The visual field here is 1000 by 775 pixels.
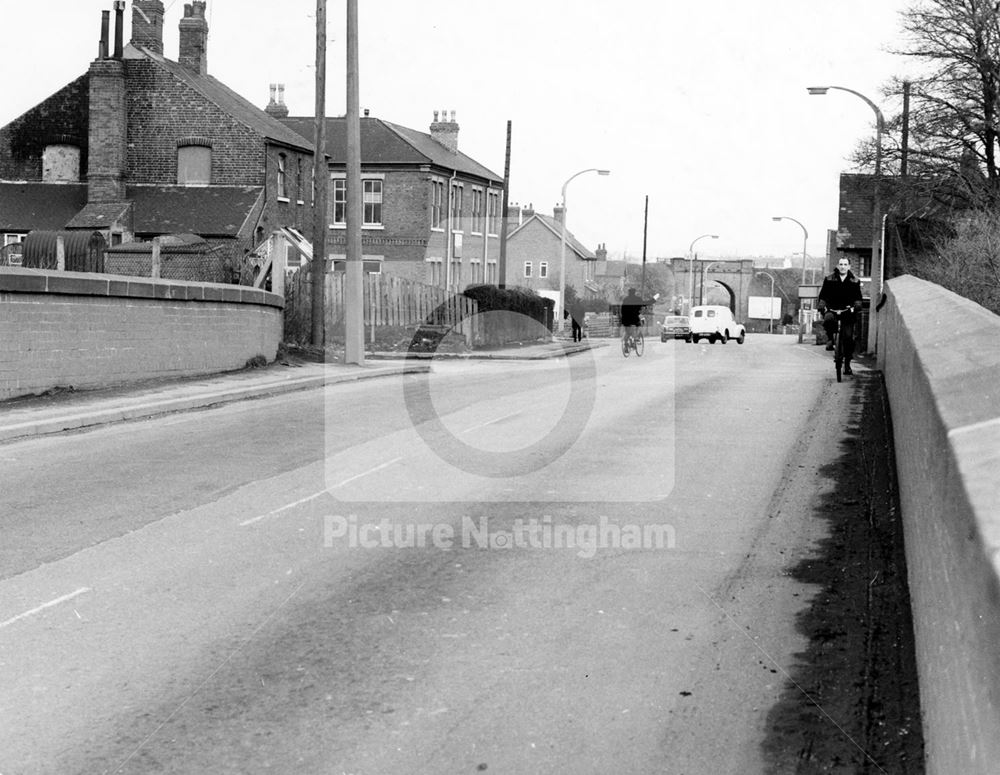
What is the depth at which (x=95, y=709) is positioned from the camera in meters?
5.19

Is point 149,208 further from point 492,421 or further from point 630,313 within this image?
point 492,421

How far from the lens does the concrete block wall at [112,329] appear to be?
52.6ft

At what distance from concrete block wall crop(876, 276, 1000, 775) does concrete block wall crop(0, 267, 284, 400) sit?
1175 centimetres

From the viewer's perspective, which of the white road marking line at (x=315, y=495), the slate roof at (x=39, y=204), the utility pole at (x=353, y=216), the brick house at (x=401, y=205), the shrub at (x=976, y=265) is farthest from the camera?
the brick house at (x=401, y=205)

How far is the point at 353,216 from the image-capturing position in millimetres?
25531

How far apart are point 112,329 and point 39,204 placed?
1167 inches

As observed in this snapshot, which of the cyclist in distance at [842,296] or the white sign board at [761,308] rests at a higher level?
the cyclist in distance at [842,296]

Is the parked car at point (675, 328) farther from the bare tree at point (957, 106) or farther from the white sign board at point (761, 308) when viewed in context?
the white sign board at point (761, 308)

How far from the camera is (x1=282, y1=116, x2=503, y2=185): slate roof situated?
187 ft

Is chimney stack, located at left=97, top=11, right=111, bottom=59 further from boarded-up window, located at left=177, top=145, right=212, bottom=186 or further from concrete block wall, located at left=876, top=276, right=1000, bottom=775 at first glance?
concrete block wall, located at left=876, top=276, right=1000, bottom=775

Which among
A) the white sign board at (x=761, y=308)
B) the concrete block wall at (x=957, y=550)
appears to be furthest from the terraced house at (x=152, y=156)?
the white sign board at (x=761, y=308)

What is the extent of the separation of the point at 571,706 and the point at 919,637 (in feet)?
5.22

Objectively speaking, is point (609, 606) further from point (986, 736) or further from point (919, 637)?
point (986, 736)

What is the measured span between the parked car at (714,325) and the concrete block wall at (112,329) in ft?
109
